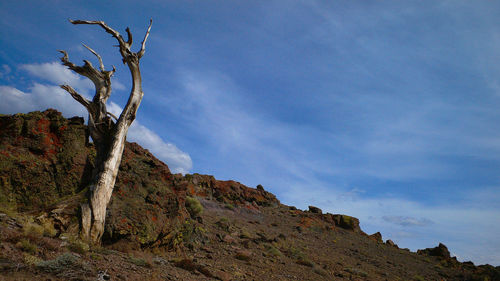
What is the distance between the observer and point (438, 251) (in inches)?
1420

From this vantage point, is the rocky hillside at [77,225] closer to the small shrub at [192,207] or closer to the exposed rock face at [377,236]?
the small shrub at [192,207]

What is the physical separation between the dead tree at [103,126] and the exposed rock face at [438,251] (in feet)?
131

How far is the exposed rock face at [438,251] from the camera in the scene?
3529 cm

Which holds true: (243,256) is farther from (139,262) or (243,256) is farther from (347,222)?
(347,222)

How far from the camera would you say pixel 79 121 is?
34.2 ft

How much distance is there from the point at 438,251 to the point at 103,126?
41357mm

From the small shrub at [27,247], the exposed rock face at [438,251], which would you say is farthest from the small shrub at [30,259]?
the exposed rock face at [438,251]

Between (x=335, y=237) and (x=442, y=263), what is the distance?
1190 cm

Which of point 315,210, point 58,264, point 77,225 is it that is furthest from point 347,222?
point 58,264

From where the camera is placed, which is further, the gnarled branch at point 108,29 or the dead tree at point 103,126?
the gnarled branch at point 108,29

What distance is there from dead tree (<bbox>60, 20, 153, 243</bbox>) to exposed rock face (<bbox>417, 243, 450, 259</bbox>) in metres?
39.9

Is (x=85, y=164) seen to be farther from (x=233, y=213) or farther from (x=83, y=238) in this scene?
(x=233, y=213)

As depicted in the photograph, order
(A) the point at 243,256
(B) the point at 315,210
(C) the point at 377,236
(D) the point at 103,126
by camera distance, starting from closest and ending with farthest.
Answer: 1. (D) the point at 103,126
2. (A) the point at 243,256
3. (C) the point at 377,236
4. (B) the point at 315,210

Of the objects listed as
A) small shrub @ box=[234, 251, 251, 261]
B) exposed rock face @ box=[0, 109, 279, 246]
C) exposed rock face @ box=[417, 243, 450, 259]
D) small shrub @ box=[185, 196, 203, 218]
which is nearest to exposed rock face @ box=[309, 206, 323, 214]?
exposed rock face @ box=[417, 243, 450, 259]
